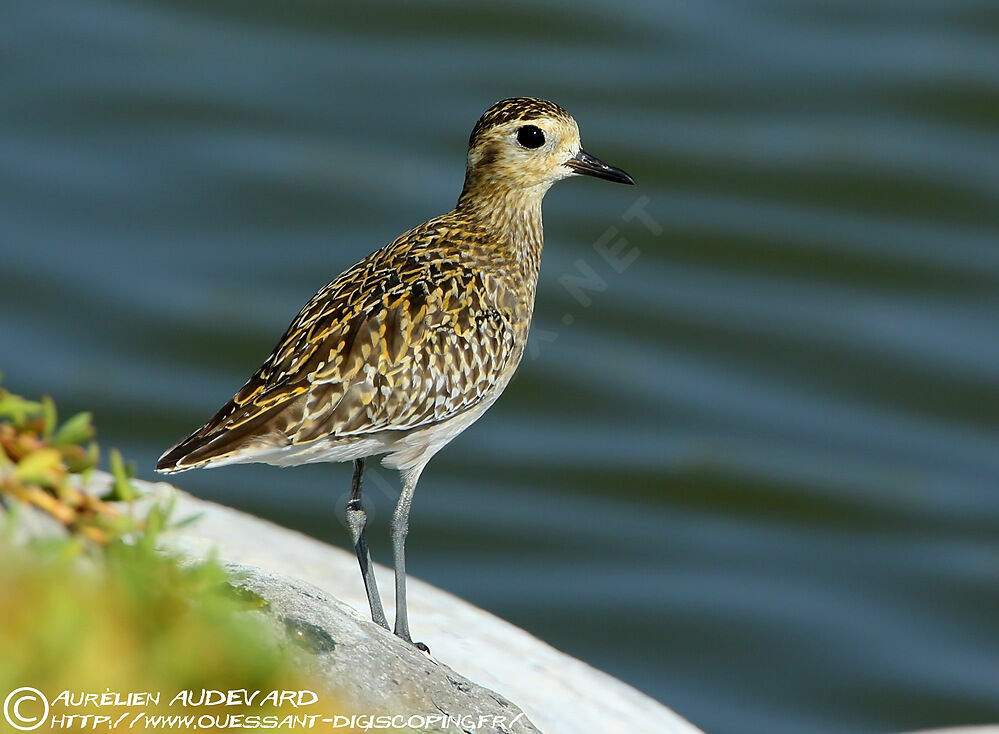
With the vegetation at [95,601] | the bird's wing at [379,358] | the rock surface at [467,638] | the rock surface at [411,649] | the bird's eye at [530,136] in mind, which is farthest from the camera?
the bird's eye at [530,136]

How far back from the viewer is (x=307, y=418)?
25.2ft

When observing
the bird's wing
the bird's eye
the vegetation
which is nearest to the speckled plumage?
the bird's wing

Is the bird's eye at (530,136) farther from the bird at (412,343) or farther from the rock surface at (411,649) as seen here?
the rock surface at (411,649)

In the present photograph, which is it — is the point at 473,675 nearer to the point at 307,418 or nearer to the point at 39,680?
the point at 307,418

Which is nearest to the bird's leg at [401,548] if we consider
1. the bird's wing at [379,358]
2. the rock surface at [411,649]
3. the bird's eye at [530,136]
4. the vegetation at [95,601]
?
the rock surface at [411,649]

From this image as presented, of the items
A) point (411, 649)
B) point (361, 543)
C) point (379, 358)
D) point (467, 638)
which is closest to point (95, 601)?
point (411, 649)

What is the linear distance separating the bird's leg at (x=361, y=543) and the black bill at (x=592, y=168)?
216 cm

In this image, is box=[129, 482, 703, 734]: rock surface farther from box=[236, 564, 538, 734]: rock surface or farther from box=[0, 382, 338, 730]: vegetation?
box=[0, 382, 338, 730]: vegetation

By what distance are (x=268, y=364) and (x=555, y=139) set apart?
2.25m

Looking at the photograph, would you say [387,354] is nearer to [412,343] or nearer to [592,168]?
[412,343]

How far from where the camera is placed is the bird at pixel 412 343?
7703mm

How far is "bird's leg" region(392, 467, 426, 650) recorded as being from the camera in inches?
315

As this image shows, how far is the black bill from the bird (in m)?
0.01

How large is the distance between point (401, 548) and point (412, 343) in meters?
1.17
